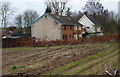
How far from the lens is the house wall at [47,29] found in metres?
36.1

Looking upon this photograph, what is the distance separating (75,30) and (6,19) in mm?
14304

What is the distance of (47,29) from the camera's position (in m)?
36.9

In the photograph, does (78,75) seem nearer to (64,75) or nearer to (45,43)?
(64,75)

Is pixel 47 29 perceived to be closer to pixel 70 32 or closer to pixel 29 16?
pixel 70 32

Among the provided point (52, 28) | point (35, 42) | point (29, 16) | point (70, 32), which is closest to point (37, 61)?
point (35, 42)

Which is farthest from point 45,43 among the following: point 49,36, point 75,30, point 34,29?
point 75,30

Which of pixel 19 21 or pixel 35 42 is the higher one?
pixel 19 21

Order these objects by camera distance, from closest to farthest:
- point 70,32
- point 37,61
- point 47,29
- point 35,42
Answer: point 37,61 < point 35,42 < point 47,29 < point 70,32

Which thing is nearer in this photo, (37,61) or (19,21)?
(37,61)

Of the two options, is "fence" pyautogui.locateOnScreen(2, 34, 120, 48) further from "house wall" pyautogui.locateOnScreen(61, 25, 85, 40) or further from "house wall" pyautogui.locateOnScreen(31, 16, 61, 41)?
"house wall" pyautogui.locateOnScreen(61, 25, 85, 40)

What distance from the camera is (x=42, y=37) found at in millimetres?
37312

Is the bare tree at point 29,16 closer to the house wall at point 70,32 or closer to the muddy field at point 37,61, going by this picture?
the house wall at point 70,32

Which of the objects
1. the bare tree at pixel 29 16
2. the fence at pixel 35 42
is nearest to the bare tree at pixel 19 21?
the bare tree at pixel 29 16

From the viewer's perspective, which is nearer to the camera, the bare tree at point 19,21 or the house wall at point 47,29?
the house wall at point 47,29
